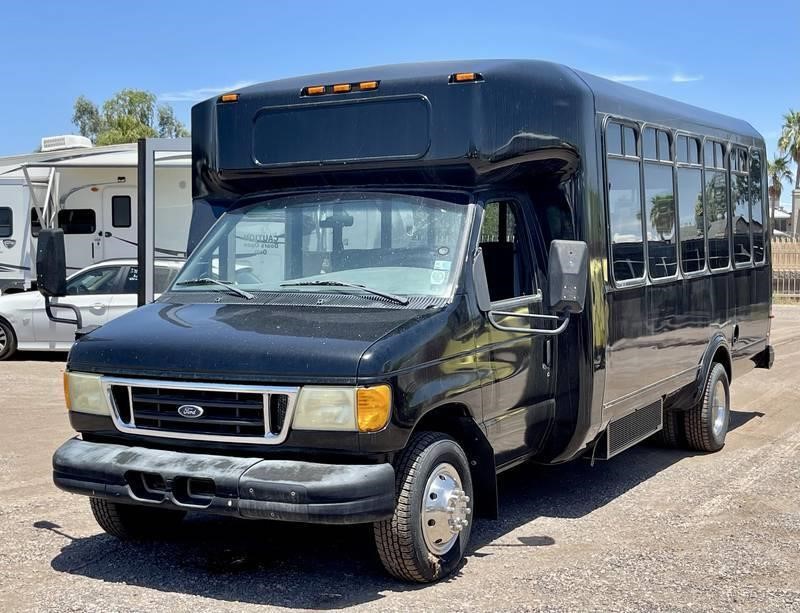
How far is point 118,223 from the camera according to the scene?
59.2 feet

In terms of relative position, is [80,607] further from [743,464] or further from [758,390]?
[758,390]

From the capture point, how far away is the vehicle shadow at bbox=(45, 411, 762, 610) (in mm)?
5617

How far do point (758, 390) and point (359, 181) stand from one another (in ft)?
26.6

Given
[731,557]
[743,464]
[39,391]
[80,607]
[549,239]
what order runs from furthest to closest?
[39,391]
[743,464]
[549,239]
[731,557]
[80,607]

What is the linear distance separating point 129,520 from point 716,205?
5.69 metres

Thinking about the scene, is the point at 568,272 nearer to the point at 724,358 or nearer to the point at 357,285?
the point at 357,285

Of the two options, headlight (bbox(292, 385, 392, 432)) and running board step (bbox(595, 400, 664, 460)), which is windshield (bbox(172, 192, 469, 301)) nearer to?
headlight (bbox(292, 385, 392, 432))

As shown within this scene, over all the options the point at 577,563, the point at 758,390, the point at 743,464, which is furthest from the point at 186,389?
the point at 758,390

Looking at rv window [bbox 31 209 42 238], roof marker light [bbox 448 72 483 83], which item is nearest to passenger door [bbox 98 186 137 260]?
rv window [bbox 31 209 42 238]

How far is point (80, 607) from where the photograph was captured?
5320mm

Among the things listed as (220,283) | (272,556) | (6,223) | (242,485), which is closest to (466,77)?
(220,283)

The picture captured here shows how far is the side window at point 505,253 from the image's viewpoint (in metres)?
6.39

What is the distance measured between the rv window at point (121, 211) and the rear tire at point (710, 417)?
437 inches

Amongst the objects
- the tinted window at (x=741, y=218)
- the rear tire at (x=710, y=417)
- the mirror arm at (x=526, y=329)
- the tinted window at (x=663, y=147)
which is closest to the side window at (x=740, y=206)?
the tinted window at (x=741, y=218)
